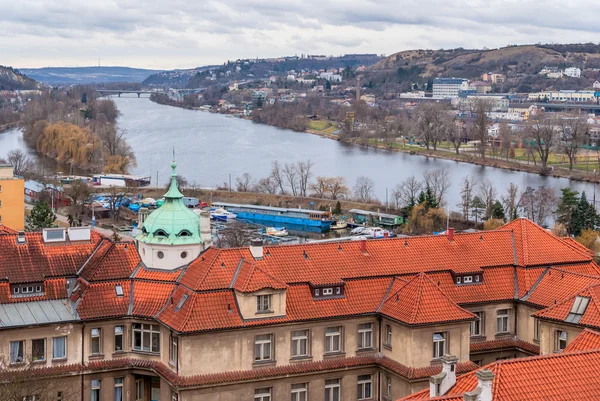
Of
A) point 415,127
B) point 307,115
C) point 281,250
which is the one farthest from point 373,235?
point 307,115

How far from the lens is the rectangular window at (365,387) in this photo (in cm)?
1697

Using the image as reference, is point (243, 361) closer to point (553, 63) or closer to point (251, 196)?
point (251, 196)

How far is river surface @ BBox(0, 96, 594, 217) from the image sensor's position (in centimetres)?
6022

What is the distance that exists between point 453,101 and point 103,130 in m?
78.6

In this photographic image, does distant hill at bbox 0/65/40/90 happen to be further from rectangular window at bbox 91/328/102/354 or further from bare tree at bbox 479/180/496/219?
rectangular window at bbox 91/328/102/354

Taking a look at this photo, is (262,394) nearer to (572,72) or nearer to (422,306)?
(422,306)

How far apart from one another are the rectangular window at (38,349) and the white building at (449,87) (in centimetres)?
14330

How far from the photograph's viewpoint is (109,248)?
17516mm

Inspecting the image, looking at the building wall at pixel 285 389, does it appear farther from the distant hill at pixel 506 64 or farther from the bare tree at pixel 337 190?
the distant hill at pixel 506 64

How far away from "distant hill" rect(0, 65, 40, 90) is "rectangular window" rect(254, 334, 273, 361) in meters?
170

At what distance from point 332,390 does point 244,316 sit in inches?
81.4

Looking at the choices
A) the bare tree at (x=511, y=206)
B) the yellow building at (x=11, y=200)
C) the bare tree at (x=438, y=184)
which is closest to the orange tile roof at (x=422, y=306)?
the yellow building at (x=11, y=200)

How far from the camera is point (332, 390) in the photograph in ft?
55.1

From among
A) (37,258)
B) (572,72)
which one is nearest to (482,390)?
(37,258)
